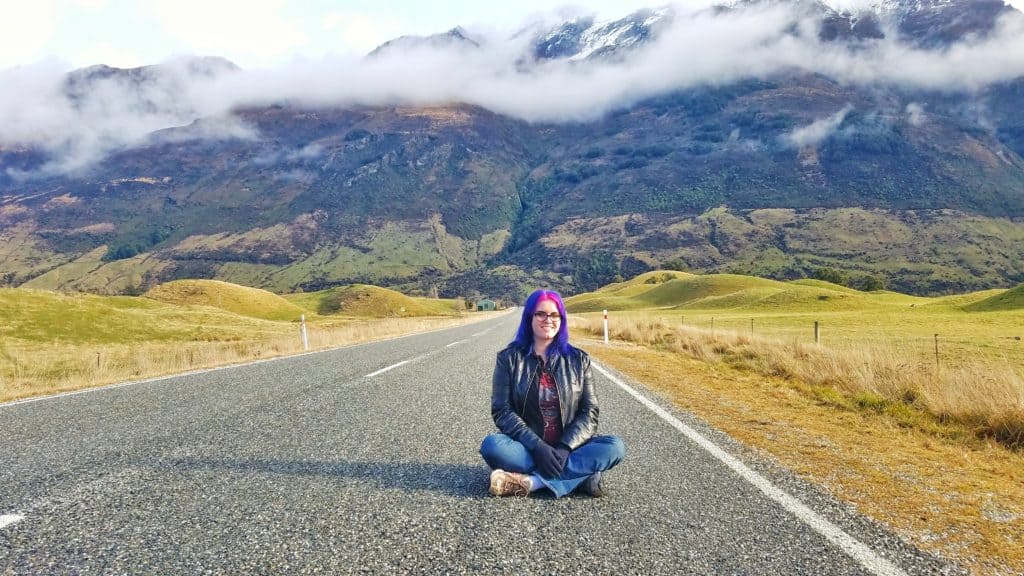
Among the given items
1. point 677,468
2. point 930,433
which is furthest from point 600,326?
point 677,468

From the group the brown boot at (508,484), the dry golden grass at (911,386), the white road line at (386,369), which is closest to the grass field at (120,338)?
the white road line at (386,369)

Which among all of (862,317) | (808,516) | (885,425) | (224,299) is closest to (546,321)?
(808,516)

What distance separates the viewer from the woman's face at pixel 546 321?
17.2 feet

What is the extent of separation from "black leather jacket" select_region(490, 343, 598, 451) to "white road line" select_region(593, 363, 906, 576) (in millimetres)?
1581

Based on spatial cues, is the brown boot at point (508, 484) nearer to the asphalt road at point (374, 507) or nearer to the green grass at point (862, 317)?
the asphalt road at point (374, 507)

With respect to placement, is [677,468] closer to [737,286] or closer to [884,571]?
[884,571]

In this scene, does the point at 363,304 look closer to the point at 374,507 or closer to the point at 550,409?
the point at 550,409

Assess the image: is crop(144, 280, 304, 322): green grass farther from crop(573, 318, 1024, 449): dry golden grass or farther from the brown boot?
the brown boot

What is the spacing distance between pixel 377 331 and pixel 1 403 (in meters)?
24.9

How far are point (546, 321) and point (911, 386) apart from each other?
27.3ft

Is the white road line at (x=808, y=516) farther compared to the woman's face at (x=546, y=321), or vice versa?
the woman's face at (x=546, y=321)

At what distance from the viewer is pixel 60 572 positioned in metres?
3.36

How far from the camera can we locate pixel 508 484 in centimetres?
480

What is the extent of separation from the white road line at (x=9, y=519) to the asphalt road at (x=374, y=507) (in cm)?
1
